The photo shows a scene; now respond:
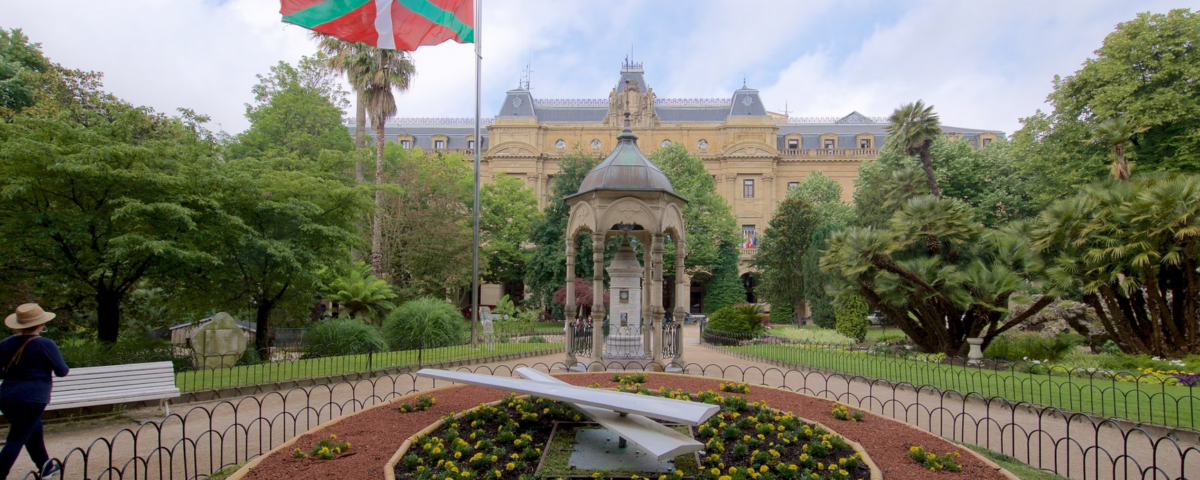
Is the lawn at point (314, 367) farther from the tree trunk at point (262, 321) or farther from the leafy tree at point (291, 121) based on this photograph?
the leafy tree at point (291, 121)

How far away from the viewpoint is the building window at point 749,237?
4812 centimetres

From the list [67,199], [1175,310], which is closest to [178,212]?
[67,199]

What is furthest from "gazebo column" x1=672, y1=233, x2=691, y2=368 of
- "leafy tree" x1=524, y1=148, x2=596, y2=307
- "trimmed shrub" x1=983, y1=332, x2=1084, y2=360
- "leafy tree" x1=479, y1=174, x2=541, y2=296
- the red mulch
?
"leafy tree" x1=479, y1=174, x2=541, y2=296

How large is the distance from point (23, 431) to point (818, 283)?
1099 inches

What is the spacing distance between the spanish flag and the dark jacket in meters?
8.15

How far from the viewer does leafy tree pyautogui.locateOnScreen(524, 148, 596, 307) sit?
34062mm

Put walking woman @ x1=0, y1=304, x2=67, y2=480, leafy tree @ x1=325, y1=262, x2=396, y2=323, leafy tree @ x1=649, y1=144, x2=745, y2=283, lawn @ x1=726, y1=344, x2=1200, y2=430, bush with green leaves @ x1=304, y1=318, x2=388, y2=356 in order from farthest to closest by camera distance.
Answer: leafy tree @ x1=649, y1=144, x2=745, y2=283
leafy tree @ x1=325, y1=262, x2=396, y2=323
bush with green leaves @ x1=304, y1=318, x2=388, y2=356
lawn @ x1=726, y1=344, x2=1200, y2=430
walking woman @ x1=0, y1=304, x2=67, y2=480

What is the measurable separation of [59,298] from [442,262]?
53.8 ft

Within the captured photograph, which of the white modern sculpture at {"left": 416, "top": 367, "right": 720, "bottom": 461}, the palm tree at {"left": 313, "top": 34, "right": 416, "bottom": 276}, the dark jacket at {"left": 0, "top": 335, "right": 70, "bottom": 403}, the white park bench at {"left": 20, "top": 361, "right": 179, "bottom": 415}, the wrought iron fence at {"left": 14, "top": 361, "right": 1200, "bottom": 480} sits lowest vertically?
the wrought iron fence at {"left": 14, "top": 361, "right": 1200, "bottom": 480}

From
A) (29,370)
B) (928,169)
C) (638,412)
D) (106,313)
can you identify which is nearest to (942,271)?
(638,412)

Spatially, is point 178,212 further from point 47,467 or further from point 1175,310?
point 1175,310

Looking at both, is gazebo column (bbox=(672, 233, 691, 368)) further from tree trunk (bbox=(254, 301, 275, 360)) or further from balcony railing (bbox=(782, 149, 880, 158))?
balcony railing (bbox=(782, 149, 880, 158))

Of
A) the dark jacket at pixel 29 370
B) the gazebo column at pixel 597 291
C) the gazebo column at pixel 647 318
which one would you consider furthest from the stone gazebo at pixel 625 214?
the dark jacket at pixel 29 370

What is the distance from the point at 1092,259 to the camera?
13227 mm
